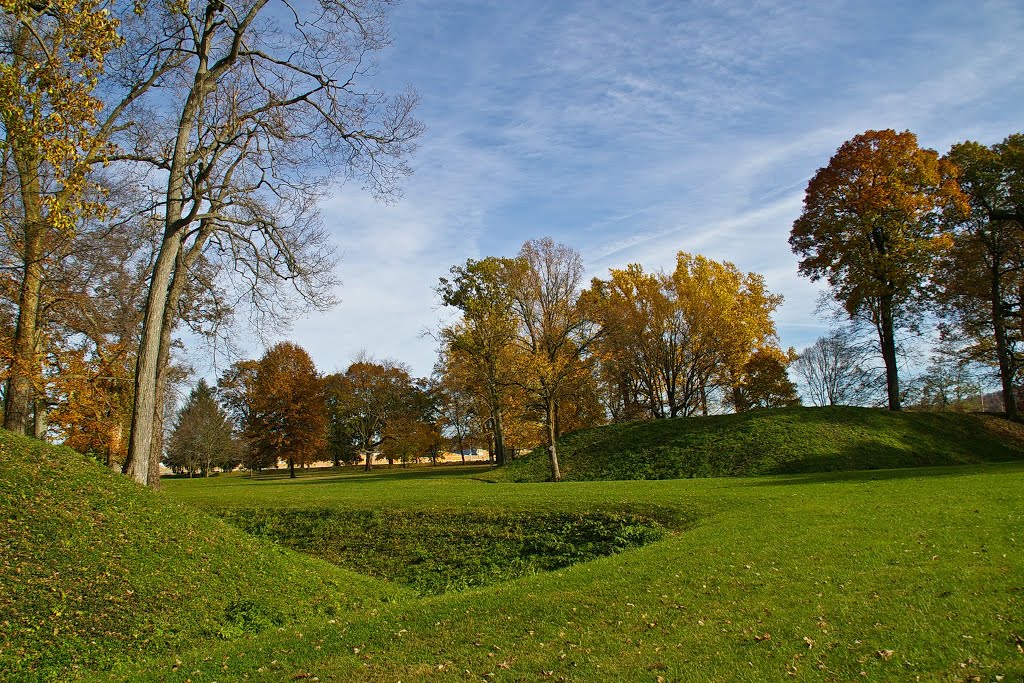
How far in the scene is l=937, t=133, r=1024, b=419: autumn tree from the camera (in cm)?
2794

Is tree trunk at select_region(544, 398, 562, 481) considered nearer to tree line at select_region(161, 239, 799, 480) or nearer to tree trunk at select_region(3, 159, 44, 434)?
tree line at select_region(161, 239, 799, 480)

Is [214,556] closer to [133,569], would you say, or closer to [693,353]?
[133,569]

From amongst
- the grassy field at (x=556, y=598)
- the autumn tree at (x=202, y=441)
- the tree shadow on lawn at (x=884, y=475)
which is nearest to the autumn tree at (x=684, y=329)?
the tree shadow on lawn at (x=884, y=475)

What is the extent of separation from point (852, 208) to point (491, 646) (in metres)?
29.4

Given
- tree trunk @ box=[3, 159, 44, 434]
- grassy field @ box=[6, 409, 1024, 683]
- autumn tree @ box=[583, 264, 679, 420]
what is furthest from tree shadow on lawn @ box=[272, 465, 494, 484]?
grassy field @ box=[6, 409, 1024, 683]

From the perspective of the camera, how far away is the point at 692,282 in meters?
36.4

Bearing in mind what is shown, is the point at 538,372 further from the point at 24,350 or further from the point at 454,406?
the point at 454,406

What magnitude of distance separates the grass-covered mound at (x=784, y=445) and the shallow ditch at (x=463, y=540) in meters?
11.2

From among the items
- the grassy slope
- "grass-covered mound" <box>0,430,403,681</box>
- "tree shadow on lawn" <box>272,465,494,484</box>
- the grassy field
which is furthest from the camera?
"tree shadow on lawn" <box>272,465,494,484</box>

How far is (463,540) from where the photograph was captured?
559 inches

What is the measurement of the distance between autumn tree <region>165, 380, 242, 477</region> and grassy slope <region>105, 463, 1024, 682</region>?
52.6m

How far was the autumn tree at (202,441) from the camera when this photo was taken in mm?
54969

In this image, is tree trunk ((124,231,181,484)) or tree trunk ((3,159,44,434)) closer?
tree trunk ((124,231,181,484))

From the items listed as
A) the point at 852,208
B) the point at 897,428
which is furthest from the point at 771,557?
the point at 852,208
